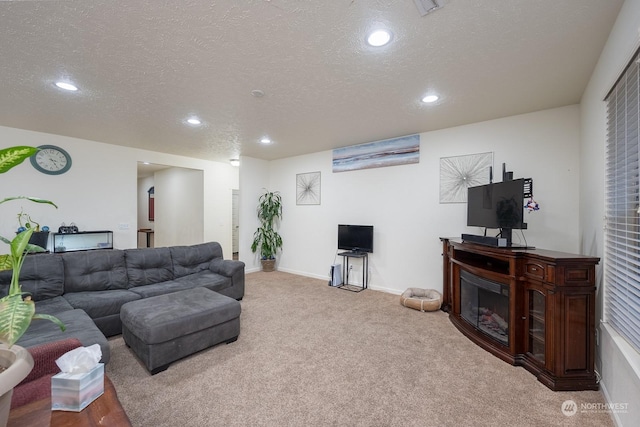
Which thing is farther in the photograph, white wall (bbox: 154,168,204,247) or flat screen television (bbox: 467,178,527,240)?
white wall (bbox: 154,168,204,247)

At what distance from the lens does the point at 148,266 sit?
11.7ft

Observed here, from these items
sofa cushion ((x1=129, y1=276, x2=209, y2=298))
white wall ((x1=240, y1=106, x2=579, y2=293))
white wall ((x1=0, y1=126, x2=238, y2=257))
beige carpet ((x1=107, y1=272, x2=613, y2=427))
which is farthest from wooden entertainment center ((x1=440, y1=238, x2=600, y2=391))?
white wall ((x1=0, y1=126, x2=238, y2=257))

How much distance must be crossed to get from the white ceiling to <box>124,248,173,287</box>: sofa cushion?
5.81 ft

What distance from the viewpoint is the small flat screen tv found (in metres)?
2.53

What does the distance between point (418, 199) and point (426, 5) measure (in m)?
2.89

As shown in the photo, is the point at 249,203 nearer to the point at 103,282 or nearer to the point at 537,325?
the point at 103,282

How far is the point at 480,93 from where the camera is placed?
2766 mm

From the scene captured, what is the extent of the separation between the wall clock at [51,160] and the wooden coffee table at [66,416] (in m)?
4.67

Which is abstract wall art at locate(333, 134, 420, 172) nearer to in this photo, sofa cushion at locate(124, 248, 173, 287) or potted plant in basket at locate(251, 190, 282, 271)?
potted plant in basket at locate(251, 190, 282, 271)

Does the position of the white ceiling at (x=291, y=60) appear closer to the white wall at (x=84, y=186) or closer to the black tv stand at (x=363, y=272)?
the white wall at (x=84, y=186)

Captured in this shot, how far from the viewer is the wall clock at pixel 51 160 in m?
4.11

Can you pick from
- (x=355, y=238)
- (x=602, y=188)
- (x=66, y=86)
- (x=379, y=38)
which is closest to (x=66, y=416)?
(x=379, y=38)

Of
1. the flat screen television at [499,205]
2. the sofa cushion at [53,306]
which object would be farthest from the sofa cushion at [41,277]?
the flat screen television at [499,205]

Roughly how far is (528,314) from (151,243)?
30.5 ft
